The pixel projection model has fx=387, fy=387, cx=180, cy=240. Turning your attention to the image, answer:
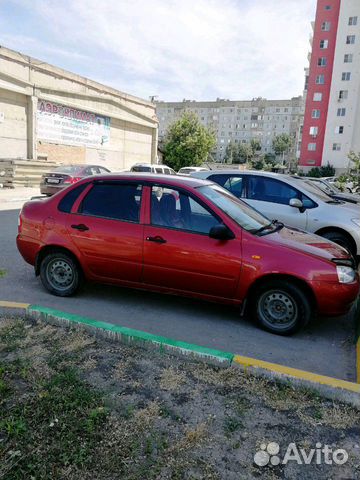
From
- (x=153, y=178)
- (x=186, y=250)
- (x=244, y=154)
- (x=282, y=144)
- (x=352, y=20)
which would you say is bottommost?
(x=186, y=250)

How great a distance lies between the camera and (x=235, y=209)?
470 cm

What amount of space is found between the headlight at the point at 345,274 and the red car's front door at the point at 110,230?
217cm

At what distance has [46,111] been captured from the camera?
22.0m

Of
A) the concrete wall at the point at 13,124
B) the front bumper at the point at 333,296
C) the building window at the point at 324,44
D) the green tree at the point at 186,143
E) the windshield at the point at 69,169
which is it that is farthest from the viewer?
the building window at the point at 324,44

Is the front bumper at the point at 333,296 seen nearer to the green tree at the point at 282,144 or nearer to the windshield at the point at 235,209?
the windshield at the point at 235,209

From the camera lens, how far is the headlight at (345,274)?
4070 millimetres

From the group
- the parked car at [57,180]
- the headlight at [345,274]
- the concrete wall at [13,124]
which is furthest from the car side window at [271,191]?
the concrete wall at [13,124]

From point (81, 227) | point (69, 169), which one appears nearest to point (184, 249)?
point (81, 227)

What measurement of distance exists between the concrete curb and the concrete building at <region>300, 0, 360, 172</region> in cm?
5303

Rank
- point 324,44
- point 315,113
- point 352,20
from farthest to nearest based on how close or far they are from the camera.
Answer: point 315,113 → point 324,44 → point 352,20

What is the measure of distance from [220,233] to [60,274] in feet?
7.16

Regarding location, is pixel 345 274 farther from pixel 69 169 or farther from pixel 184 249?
pixel 69 169

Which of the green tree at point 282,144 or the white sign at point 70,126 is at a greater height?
the green tree at point 282,144

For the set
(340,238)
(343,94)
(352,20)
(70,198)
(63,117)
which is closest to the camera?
(70,198)
